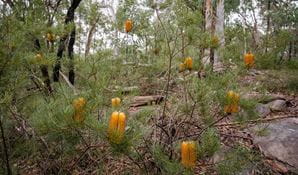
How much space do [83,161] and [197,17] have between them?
165cm

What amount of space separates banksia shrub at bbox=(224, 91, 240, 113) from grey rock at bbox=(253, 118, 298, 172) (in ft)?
4.45

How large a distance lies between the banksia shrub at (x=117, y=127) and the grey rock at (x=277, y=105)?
4482mm

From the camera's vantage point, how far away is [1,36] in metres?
2.67

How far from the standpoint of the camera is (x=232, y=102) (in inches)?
103

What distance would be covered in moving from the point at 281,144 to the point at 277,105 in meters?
2.02

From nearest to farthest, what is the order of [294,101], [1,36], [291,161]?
[1,36] < [291,161] < [294,101]

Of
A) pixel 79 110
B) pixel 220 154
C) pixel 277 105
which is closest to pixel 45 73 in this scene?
pixel 220 154

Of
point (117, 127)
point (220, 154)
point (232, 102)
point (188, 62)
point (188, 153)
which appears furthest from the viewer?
point (220, 154)

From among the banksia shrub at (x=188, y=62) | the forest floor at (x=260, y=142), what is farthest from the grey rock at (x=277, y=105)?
the banksia shrub at (x=188, y=62)

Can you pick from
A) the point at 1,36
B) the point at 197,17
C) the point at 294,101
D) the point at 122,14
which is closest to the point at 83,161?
the point at 1,36

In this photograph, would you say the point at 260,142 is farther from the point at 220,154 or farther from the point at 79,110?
the point at 79,110

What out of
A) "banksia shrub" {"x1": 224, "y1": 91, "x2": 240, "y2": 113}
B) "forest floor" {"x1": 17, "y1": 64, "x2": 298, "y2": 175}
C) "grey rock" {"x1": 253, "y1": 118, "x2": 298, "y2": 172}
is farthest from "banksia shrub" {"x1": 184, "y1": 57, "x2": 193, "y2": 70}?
"grey rock" {"x1": 253, "y1": 118, "x2": 298, "y2": 172}

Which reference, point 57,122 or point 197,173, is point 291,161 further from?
point 57,122

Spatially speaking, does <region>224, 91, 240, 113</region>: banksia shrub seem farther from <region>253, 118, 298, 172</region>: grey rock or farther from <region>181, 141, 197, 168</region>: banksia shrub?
<region>253, 118, 298, 172</region>: grey rock
